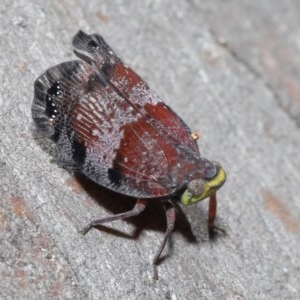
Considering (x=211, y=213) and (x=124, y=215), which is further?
(x=211, y=213)

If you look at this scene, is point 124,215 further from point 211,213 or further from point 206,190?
point 211,213

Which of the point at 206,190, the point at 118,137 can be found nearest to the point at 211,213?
the point at 206,190

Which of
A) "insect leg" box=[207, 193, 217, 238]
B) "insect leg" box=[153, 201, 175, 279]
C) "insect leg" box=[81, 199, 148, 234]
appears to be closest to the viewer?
"insect leg" box=[81, 199, 148, 234]

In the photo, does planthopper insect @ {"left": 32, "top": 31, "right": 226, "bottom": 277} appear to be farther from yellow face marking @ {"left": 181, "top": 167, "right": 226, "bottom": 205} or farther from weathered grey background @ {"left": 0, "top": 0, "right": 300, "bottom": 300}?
weathered grey background @ {"left": 0, "top": 0, "right": 300, "bottom": 300}

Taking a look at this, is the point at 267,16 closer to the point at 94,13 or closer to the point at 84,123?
the point at 94,13

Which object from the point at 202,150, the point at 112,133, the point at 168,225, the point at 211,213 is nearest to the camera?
the point at 112,133

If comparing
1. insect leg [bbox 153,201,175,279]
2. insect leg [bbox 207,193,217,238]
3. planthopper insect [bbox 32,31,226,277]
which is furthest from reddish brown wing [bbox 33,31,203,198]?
insect leg [bbox 207,193,217,238]
